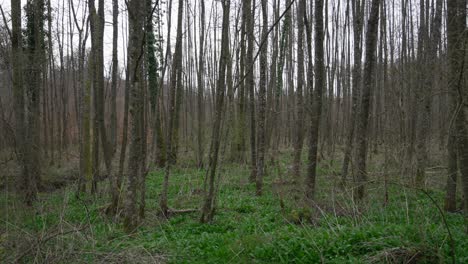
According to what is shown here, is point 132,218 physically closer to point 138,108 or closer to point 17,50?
point 138,108

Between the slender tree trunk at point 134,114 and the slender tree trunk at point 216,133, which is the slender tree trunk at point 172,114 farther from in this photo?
the slender tree trunk at point 134,114

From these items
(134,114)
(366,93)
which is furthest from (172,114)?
(366,93)

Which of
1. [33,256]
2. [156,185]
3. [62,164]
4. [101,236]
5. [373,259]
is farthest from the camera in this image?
[62,164]

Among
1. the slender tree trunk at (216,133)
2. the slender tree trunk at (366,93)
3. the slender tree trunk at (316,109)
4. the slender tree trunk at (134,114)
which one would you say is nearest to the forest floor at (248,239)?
the slender tree trunk at (216,133)

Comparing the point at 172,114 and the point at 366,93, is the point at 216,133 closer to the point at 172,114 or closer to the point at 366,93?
the point at 172,114

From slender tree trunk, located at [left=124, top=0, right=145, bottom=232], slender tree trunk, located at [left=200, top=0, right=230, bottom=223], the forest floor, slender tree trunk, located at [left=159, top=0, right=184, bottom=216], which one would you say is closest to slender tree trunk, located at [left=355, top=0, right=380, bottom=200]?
the forest floor

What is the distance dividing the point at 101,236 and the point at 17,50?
230 inches

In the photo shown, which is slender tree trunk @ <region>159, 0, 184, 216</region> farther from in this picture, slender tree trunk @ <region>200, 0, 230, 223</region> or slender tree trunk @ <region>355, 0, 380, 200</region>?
slender tree trunk @ <region>355, 0, 380, 200</region>

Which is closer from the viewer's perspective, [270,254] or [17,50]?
[270,254]

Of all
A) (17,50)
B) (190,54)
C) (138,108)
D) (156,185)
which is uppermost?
(190,54)

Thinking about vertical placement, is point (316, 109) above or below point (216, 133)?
above

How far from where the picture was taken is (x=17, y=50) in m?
9.25

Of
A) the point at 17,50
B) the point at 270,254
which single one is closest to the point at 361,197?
the point at 270,254

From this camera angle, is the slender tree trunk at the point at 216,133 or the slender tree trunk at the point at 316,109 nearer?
the slender tree trunk at the point at 216,133
